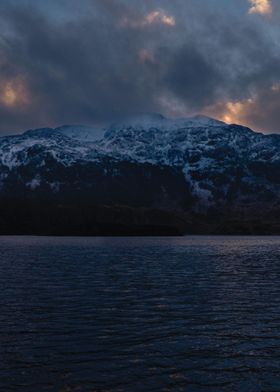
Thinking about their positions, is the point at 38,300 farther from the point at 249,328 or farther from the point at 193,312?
the point at 249,328

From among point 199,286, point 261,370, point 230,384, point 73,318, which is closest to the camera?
point 230,384

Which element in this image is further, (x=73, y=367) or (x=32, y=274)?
(x=32, y=274)

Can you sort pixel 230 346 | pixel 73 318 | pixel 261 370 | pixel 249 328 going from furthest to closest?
pixel 73 318 → pixel 249 328 → pixel 230 346 → pixel 261 370

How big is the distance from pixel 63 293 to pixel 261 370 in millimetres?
39054

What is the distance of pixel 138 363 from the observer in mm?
34219

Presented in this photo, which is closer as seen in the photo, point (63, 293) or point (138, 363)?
point (138, 363)

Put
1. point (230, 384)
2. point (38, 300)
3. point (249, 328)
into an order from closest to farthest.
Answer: point (230, 384), point (249, 328), point (38, 300)

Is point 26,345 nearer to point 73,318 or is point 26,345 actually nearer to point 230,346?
point 73,318

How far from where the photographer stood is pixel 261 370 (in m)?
33.0

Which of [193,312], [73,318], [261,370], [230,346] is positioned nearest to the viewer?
[261,370]

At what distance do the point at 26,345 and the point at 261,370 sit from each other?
17306 mm

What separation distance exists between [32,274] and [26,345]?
2167 inches

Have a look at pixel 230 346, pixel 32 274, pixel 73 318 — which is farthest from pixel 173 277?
pixel 230 346

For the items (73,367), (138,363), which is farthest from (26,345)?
(138,363)
